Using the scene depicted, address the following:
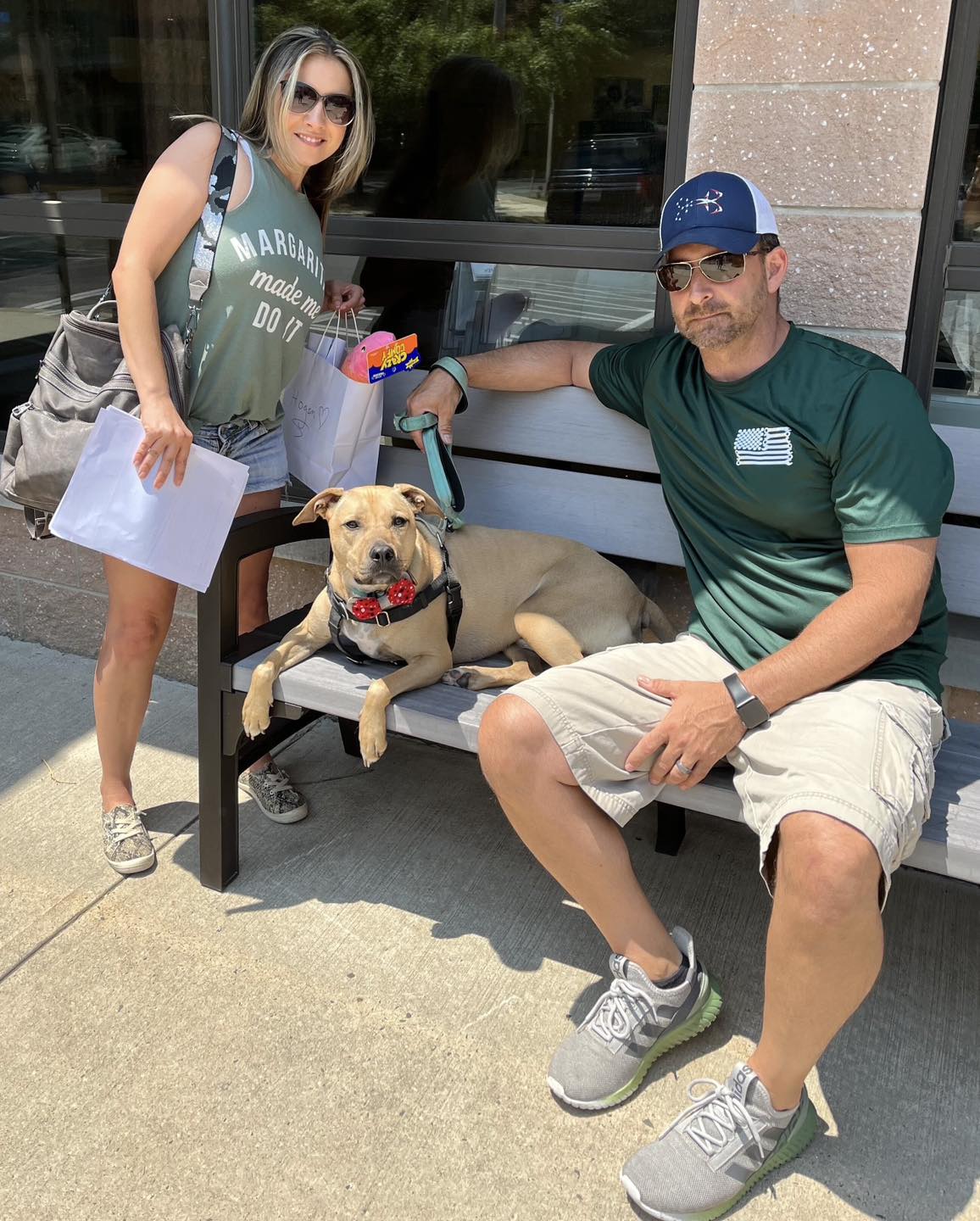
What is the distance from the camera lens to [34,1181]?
2.13 m

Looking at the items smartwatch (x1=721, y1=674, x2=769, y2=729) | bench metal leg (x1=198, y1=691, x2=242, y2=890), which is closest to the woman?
bench metal leg (x1=198, y1=691, x2=242, y2=890)

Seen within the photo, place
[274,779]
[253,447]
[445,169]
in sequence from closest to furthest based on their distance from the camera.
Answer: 1. [253,447]
2. [274,779]
3. [445,169]

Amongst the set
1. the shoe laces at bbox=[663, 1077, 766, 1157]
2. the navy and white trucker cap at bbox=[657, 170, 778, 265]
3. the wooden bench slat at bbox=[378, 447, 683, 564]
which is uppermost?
the navy and white trucker cap at bbox=[657, 170, 778, 265]

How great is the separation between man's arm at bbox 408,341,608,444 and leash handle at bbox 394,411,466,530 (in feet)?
0.16

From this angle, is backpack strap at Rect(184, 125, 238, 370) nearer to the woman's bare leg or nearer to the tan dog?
the tan dog

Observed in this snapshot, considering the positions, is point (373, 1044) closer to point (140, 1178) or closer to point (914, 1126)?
point (140, 1178)

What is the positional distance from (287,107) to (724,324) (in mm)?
1298

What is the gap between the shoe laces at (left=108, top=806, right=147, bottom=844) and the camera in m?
3.16

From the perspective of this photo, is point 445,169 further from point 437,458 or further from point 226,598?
point 226,598

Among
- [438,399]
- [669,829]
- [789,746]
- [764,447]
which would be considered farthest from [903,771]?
[438,399]

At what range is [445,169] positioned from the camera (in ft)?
12.1

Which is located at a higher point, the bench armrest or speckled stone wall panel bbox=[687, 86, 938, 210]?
speckled stone wall panel bbox=[687, 86, 938, 210]

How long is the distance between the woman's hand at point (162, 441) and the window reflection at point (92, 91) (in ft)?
6.43

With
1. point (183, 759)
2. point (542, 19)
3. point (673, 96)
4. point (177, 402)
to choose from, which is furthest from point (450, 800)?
point (542, 19)
